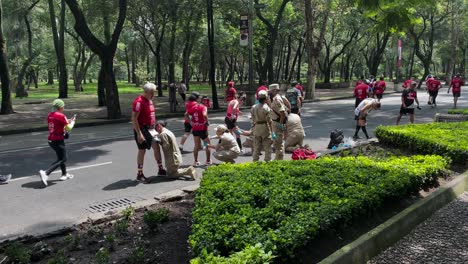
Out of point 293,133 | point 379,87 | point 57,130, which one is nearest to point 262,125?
point 293,133

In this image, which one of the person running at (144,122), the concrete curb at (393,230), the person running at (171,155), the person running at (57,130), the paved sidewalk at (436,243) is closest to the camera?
the concrete curb at (393,230)

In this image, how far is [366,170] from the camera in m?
6.18

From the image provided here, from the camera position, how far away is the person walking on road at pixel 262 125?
8.16 m

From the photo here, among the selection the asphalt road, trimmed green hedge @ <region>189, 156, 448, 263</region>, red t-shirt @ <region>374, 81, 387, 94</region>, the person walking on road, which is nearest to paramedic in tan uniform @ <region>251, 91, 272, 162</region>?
the person walking on road

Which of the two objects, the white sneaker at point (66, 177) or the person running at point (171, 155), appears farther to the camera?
the white sneaker at point (66, 177)

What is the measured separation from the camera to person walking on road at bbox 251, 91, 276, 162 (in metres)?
8.16

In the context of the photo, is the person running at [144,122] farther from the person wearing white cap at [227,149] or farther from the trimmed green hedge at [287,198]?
the trimmed green hedge at [287,198]

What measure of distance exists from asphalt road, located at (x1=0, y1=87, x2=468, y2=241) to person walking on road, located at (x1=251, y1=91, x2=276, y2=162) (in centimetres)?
141

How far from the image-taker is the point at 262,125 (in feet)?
27.1

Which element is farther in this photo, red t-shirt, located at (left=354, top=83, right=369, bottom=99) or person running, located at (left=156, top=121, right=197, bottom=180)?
red t-shirt, located at (left=354, top=83, right=369, bottom=99)

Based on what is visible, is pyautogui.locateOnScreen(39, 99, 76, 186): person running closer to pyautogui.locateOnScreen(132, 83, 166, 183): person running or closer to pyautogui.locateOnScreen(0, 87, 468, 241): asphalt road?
pyautogui.locateOnScreen(0, 87, 468, 241): asphalt road

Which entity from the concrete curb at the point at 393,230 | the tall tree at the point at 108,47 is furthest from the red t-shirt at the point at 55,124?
the tall tree at the point at 108,47

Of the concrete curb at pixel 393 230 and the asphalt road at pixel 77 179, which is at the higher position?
the concrete curb at pixel 393 230

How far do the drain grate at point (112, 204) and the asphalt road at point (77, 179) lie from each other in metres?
0.02
